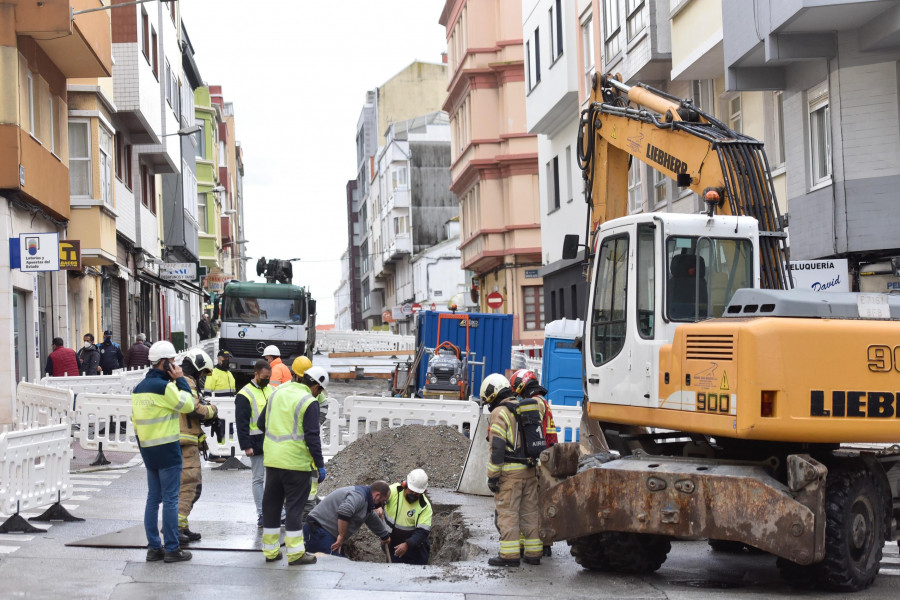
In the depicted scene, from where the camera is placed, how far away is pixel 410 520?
12.9m

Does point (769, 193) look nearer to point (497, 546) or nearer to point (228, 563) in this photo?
point (497, 546)

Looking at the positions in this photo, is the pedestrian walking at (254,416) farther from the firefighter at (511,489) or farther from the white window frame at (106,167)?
the white window frame at (106,167)

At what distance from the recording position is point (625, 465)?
9.86 meters

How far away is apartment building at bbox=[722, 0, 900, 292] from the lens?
16.1 meters

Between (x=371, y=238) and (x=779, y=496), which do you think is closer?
(x=779, y=496)

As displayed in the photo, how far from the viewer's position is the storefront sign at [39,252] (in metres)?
20.3

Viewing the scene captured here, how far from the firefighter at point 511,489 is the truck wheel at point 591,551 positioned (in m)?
0.35

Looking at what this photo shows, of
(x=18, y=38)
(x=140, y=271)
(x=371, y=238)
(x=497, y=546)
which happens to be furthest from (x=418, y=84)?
(x=497, y=546)

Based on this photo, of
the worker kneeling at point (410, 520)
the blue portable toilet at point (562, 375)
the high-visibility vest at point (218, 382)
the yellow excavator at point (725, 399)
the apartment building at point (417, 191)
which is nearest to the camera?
the yellow excavator at point (725, 399)

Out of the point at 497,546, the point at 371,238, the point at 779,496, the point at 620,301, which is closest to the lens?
the point at 779,496

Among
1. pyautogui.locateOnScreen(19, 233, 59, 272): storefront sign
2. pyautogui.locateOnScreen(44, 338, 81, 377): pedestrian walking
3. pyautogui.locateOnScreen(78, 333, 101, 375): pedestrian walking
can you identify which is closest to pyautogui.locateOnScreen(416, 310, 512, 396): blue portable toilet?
pyautogui.locateOnScreen(78, 333, 101, 375): pedestrian walking

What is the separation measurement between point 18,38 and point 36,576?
1573cm

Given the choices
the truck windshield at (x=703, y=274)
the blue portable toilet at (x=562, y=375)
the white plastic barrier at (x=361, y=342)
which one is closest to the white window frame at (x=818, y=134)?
the blue portable toilet at (x=562, y=375)

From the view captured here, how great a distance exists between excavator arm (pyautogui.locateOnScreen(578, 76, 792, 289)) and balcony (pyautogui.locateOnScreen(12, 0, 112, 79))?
12.9 metres
